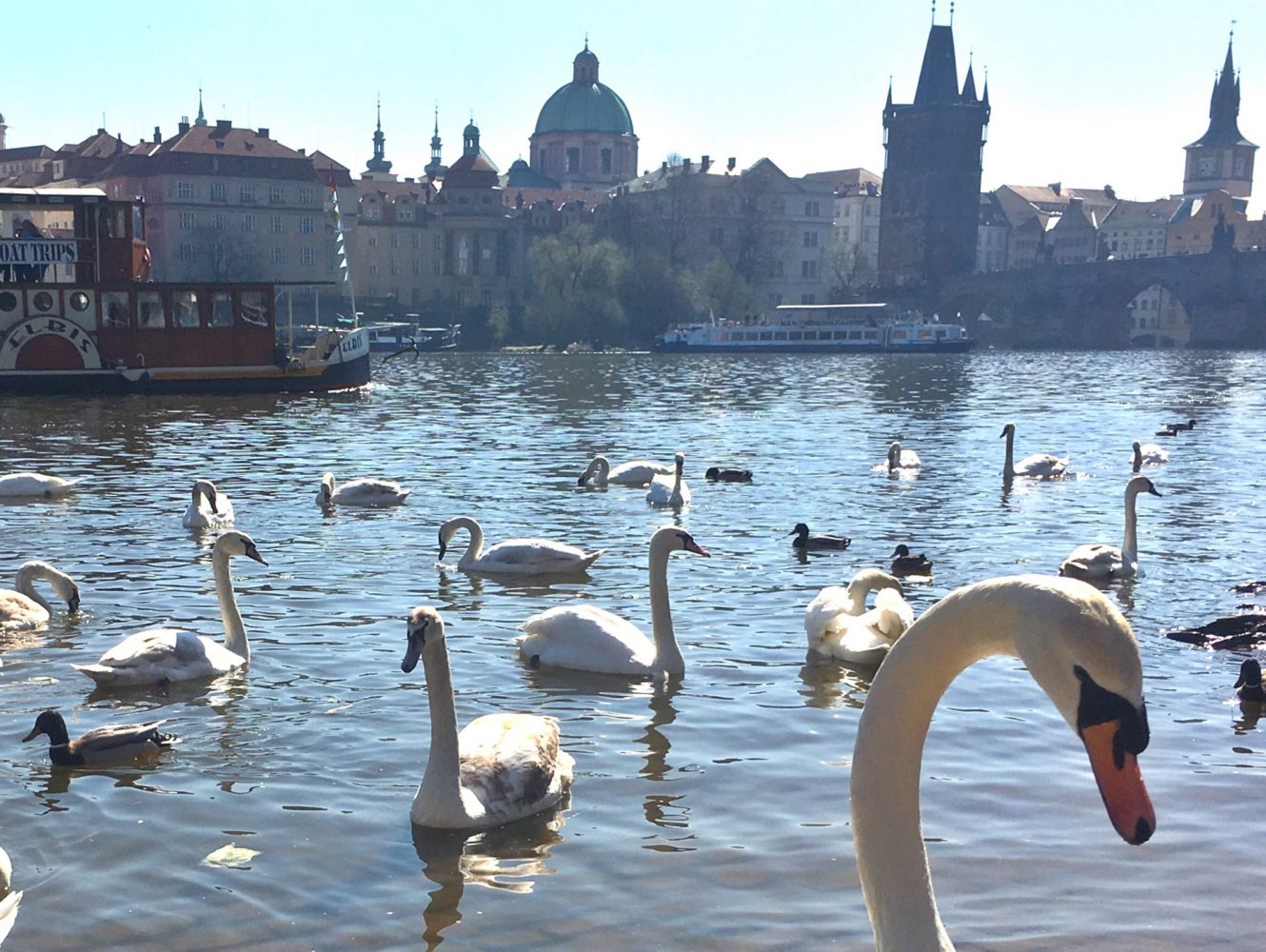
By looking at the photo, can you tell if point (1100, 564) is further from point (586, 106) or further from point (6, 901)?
point (586, 106)

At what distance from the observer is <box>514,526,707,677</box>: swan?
10.2 metres

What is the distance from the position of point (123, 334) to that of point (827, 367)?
37207mm

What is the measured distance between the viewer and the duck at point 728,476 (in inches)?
916

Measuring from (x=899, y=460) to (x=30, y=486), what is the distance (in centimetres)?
1264

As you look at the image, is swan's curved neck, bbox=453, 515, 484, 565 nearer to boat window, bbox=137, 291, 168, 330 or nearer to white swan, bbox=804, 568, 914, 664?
white swan, bbox=804, 568, 914, 664

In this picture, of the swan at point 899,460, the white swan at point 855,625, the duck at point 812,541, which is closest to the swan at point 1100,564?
the duck at point 812,541

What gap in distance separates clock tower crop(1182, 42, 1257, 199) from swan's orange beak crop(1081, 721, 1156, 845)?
170 metres

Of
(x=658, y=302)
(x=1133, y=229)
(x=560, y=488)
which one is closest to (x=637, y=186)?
(x=658, y=302)

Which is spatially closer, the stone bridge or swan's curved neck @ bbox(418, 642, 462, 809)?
swan's curved neck @ bbox(418, 642, 462, 809)

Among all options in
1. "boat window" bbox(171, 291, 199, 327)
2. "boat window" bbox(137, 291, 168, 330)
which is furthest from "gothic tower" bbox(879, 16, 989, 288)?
"boat window" bbox(137, 291, 168, 330)

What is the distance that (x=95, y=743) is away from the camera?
8.25 meters

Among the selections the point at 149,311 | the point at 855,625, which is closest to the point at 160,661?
the point at 855,625

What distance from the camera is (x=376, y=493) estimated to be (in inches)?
760

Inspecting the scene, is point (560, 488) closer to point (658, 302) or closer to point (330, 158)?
point (658, 302)
